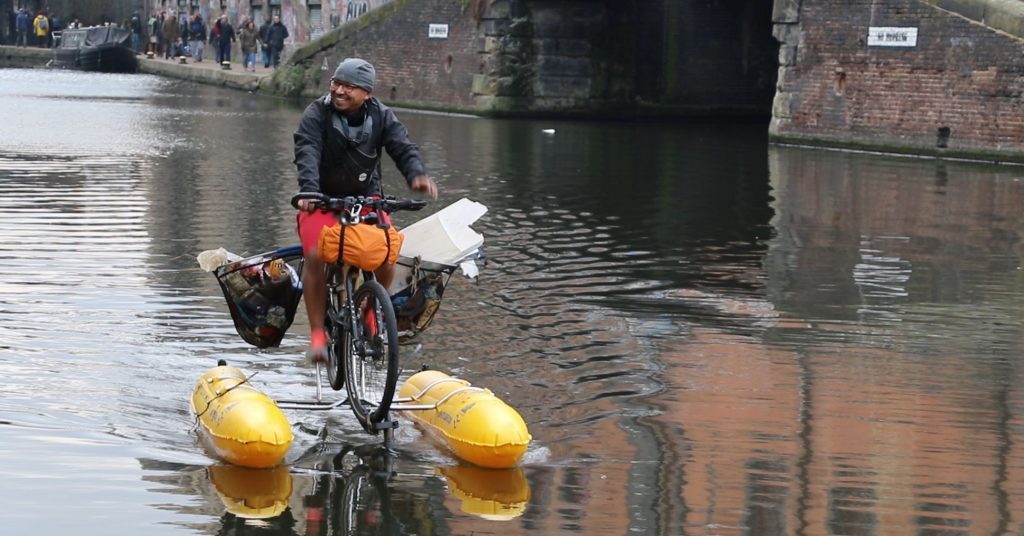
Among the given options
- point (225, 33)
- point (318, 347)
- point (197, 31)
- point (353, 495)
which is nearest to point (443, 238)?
point (318, 347)

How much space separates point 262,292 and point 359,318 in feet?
1.94

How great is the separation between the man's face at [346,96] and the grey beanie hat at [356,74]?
0.02 metres

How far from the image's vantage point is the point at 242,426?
5.89m

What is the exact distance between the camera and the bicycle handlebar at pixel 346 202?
6.34 m

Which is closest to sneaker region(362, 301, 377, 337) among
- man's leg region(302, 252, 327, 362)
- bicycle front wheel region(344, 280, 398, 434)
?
bicycle front wheel region(344, 280, 398, 434)

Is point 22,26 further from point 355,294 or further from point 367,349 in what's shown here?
point 367,349

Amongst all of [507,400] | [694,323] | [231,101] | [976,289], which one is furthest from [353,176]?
[231,101]

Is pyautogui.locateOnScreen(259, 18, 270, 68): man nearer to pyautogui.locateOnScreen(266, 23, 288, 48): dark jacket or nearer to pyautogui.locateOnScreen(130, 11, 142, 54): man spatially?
pyautogui.locateOnScreen(266, 23, 288, 48): dark jacket

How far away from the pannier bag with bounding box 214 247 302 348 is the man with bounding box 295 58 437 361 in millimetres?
203

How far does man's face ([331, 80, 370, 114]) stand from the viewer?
257 inches

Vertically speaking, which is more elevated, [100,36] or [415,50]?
[415,50]

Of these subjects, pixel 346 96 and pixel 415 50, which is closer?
pixel 346 96

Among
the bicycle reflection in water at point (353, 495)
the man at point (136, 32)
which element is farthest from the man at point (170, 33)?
the bicycle reflection in water at point (353, 495)

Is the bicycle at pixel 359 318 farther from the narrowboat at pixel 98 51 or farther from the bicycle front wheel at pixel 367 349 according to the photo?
the narrowboat at pixel 98 51
